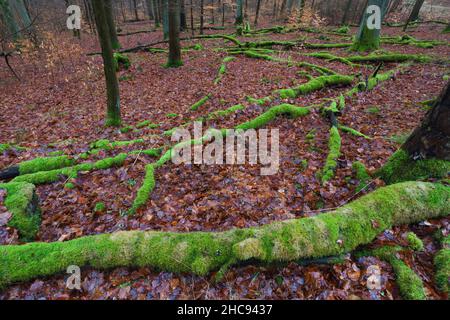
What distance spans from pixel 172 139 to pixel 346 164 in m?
4.57

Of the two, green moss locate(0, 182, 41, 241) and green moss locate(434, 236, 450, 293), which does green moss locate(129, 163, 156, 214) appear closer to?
green moss locate(0, 182, 41, 241)

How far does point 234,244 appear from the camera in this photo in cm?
313

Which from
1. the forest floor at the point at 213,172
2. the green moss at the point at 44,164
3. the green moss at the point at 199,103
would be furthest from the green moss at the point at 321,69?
the green moss at the point at 44,164

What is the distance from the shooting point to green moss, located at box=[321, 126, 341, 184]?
4.92 meters

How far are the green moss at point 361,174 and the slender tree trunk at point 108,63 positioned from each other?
7.27 m

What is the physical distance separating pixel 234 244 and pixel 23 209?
391 cm

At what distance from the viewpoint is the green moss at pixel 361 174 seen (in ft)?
14.5

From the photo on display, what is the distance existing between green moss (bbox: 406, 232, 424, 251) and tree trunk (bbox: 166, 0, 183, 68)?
12.6 metres

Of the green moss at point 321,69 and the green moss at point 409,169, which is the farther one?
the green moss at point 321,69

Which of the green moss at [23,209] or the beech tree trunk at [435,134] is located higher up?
the beech tree trunk at [435,134]

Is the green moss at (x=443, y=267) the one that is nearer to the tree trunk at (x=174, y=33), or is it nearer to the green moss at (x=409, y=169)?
the green moss at (x=409, y=169)

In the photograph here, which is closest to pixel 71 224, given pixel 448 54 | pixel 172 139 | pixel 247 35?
pixel 172 139

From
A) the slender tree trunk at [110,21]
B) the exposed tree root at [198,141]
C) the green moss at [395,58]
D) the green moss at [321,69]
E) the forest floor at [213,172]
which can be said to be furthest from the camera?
the slender tree trunk at [110,21]

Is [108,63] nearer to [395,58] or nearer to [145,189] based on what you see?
[145,189]
